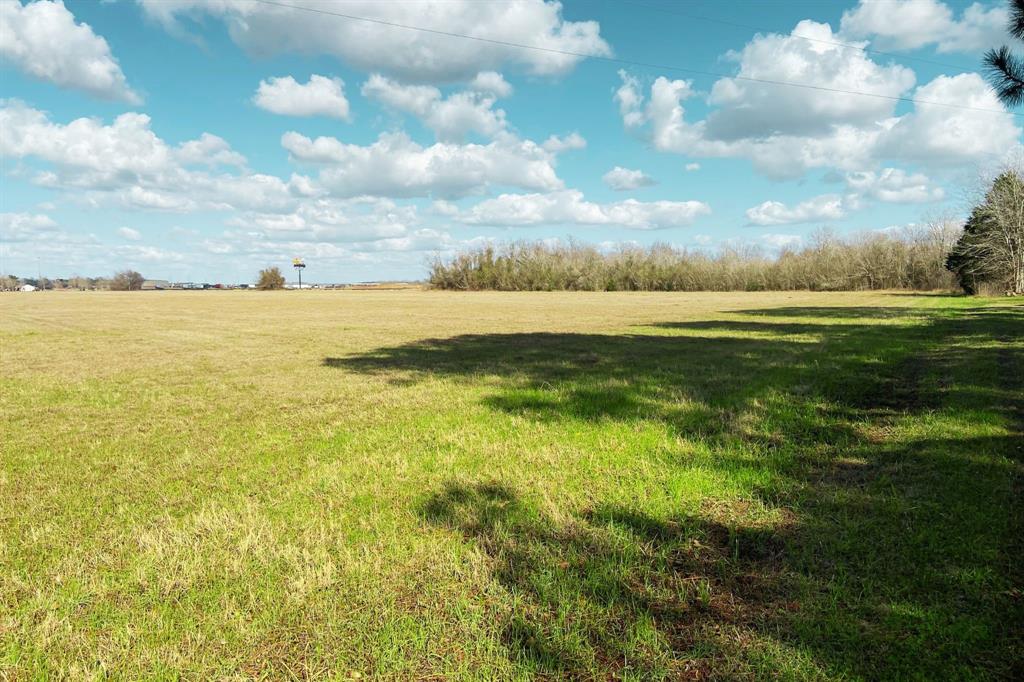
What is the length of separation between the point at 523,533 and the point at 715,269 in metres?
108

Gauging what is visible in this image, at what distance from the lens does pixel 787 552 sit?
3.91m

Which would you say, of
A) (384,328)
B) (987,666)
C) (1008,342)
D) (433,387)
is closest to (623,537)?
(987,666)

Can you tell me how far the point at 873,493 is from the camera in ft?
16.0

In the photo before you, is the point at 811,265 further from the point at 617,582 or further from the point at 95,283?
the point at 95,283

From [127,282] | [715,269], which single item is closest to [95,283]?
[127,282]

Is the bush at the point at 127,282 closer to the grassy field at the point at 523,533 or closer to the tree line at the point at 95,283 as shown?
the tree line at the point at 95,283

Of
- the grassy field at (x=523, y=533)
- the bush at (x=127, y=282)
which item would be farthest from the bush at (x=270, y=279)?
the grassy field at (x=523, y=533)

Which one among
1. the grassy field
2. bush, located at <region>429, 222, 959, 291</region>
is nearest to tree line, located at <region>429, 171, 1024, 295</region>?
bush, located at <region>429, 222, 959, 291</region>

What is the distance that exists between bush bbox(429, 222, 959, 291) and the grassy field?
276 ft

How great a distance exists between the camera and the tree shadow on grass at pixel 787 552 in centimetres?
287

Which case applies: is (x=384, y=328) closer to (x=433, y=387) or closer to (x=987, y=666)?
(x=433, y=387)

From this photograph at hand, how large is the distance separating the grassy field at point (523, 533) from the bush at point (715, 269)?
276ft

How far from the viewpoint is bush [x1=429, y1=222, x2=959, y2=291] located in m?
82.3

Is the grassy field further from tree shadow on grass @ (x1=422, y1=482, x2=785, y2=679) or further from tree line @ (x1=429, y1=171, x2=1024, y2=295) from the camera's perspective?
tree line @ (x1=429, y1=171, x2=1024, y2=295)
